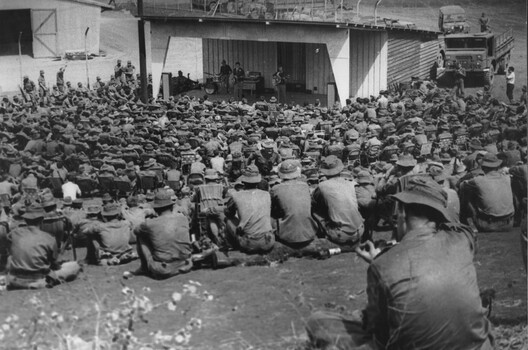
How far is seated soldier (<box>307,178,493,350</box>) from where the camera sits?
636 centimetres

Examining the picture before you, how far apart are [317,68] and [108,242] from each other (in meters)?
25.2

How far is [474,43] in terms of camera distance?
33969mm

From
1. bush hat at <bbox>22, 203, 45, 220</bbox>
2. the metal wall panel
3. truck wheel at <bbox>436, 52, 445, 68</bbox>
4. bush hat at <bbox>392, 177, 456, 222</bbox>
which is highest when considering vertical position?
the metal wall panel

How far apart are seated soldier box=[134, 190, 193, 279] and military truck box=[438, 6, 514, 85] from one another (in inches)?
981

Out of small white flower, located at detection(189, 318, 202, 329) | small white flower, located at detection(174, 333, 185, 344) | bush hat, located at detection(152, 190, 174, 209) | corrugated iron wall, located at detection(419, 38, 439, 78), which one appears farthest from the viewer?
corrugated iron wall, located at detection(419, 38, 439, 78)

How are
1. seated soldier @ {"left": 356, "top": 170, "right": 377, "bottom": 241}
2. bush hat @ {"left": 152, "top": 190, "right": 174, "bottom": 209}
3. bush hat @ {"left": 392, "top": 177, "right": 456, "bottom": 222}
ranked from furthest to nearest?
seated soldier @ {"left": 356, "top": 170, "right": 377, "bottom": 241} → bush hat @ {"left": 152, "top": 190, "right": 174, "bottom": 209} → bush hat @ {"left": 392, "top": 177, "right": 456, "bottom": 222}

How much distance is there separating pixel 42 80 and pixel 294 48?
38.3ft

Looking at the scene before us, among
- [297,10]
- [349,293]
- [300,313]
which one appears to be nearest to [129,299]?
[300,313]

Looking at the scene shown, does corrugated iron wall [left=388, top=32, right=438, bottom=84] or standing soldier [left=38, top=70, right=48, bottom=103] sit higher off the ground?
corrugated iron wall [left=388, top=32, right=438, bottom=84]

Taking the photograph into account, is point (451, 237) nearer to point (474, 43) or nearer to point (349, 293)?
point (349, 293)

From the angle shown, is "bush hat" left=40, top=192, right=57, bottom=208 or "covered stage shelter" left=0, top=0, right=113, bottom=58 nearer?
"bush hat" left=40, top=192, right=57, bottom=208

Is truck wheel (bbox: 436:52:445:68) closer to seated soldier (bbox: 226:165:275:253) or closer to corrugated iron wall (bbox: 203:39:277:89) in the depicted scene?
corrugated iron wall (bbox: 203:39:277:89)

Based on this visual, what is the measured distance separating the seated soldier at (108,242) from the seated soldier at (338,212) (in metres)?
2.98

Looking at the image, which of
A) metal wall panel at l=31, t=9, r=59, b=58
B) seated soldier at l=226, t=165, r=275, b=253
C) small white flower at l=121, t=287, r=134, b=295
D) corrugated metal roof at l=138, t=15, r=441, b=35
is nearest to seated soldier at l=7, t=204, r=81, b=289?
small white flower at l=121, t=287, r=134, b=295
